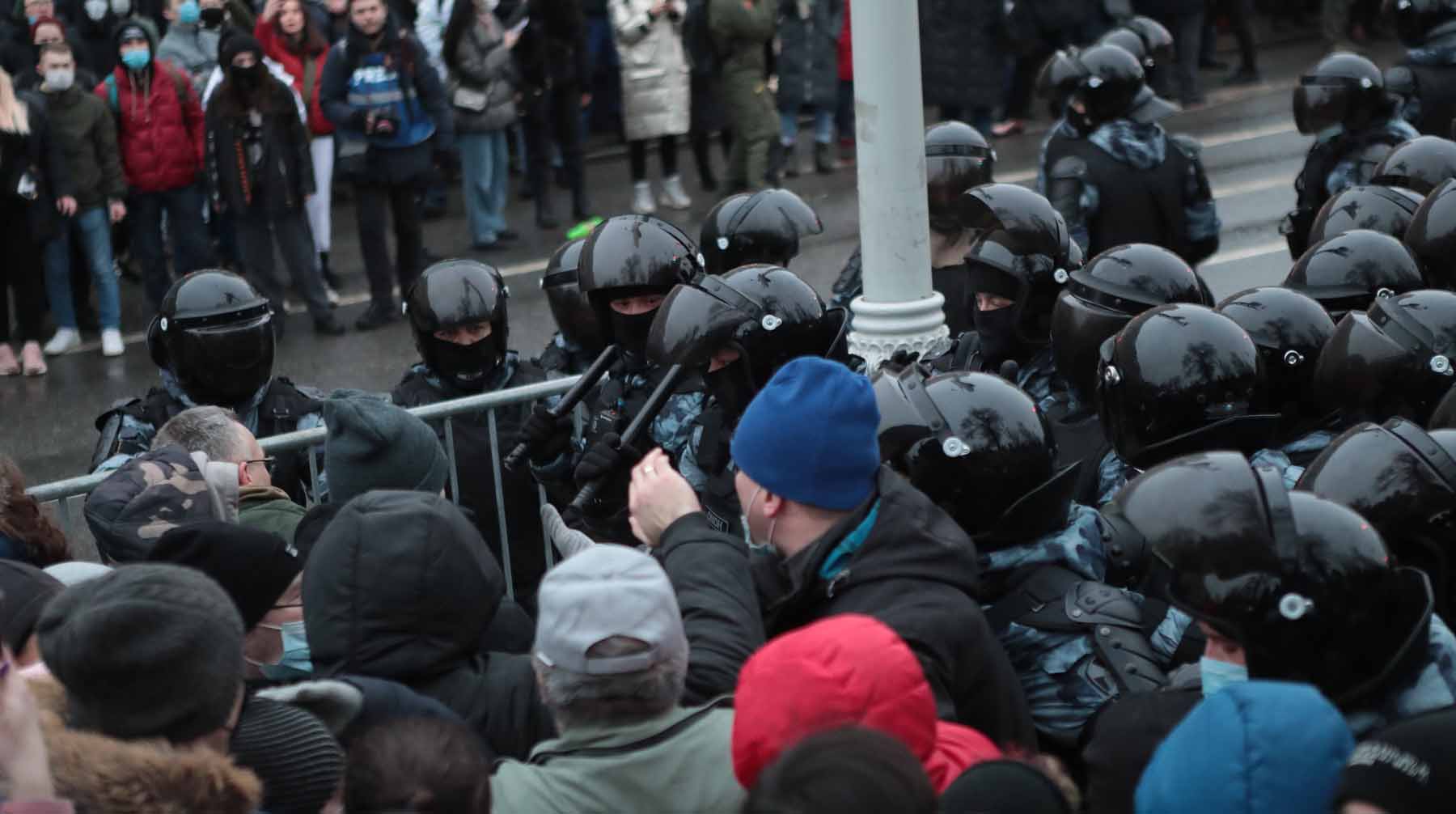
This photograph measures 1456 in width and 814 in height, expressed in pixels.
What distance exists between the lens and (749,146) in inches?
527

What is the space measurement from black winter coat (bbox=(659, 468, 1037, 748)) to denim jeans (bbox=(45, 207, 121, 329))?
7.90 metres

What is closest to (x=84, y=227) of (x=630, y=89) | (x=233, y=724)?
(x=630, y=89)

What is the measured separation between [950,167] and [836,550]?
3.89 meters

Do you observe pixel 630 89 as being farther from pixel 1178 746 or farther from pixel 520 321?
pixel 1178 746

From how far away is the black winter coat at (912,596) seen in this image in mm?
3256

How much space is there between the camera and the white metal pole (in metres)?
5.43

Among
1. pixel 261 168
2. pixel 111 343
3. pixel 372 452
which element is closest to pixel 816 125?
pixel 261 168

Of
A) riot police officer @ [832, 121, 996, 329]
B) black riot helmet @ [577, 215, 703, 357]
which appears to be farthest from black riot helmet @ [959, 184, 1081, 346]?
black riot helmet @ [577, 215, 703, 357]

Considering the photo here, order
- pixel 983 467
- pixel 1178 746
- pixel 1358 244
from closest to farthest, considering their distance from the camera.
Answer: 1. pixel 1178 746
2. pixel 983 467
3. pixel 1358 244

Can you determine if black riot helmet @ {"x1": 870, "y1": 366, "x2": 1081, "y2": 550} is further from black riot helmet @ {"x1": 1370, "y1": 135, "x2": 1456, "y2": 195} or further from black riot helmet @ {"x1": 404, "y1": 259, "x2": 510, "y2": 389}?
black riot helmet @ {"x1": 1370, "y1": 135, "x2": 1456, "y2": 195}

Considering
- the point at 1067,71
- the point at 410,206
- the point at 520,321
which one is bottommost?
the point at 520,321

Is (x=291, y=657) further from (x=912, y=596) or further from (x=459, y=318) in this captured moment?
(x=459, y=318)

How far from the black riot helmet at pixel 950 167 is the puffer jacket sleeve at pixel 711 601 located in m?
3.30

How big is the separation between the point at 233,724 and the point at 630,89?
422 inches
